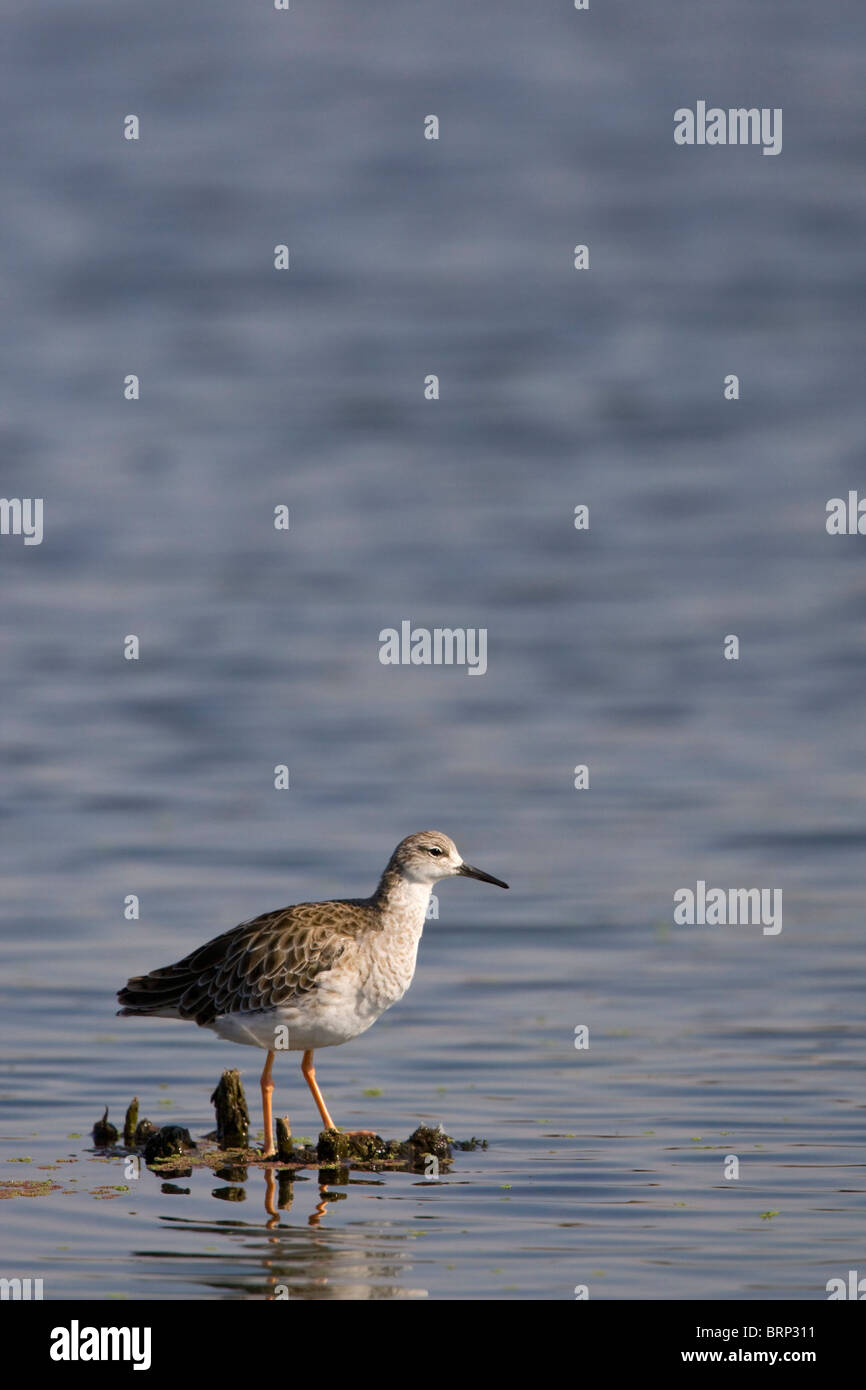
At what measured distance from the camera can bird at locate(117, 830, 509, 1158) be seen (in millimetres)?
17766

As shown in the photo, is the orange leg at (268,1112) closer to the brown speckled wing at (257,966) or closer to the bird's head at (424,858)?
the brown speckled wing at (257,966)

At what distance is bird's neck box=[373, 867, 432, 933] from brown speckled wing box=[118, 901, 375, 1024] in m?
0.18

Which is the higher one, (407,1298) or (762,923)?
(762,923)

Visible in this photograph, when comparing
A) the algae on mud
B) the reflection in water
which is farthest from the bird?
the reflection in water

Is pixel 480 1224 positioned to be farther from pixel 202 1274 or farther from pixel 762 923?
pixel 762 923

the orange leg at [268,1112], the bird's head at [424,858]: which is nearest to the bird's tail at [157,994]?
the orange leg at [268,1112]

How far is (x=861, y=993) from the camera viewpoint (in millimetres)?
23688

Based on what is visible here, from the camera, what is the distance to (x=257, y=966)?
1806 centimetres

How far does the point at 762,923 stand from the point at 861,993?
10.5 ft

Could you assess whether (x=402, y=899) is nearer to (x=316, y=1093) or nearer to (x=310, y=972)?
(x=310, y=972)

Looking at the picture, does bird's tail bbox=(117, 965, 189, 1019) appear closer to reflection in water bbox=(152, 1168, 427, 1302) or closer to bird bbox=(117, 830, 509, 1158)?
bird bbox=(117, 830, 509, 1158)
